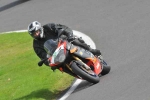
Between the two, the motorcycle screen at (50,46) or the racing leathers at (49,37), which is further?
the racing leathers at (49,37)

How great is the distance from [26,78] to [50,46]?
199cm

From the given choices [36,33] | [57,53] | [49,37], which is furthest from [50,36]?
[57,53]

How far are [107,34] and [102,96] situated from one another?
5.68 meters

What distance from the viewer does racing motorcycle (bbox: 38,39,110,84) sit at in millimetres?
11078

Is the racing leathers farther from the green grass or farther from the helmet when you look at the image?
the green grass

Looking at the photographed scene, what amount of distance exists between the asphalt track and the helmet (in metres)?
1.51

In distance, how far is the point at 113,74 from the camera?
11695 millimetres

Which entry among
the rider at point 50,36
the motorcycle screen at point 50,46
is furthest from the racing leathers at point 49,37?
the motorcycle screen at point 50,46

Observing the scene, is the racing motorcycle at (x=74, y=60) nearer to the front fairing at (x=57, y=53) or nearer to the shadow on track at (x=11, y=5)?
the front fairing at (x=57, y=53)

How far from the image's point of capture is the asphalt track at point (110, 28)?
417 inches

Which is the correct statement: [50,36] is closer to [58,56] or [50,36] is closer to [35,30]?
[35,30]

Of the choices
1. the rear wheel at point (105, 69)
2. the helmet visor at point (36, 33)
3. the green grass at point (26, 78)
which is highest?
the helmet visor at point (36, 33)

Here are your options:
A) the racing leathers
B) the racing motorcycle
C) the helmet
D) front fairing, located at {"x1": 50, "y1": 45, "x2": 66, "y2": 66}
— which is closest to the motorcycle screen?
the racing motorcycle

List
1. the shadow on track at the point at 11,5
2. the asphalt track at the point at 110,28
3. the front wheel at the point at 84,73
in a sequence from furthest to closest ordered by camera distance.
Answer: the shadow on track at the point at 11,5, the front wheel at the point at 84,73, the asphalt track at the point at 110,28
